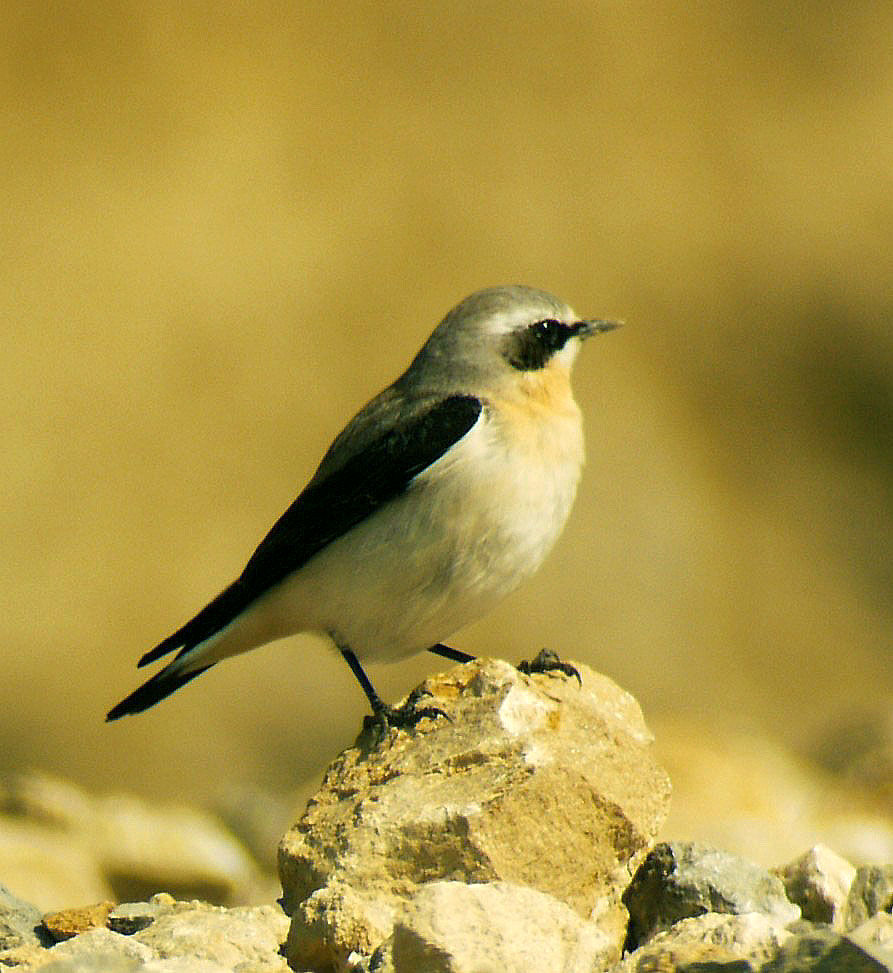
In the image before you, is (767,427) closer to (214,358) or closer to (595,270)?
(595,270)

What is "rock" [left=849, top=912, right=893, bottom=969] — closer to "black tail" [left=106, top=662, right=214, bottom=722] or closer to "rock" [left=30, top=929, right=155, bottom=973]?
"rock" [left=30, top=929, right=155, bottom=973]

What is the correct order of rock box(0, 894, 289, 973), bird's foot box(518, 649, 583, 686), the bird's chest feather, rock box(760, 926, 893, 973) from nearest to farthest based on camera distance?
rock box(760, 926, 893, 973) < rock box(0, 894, 289, 973) < bird's foot box(518, 649, 583, 686) < the bird's chest feather

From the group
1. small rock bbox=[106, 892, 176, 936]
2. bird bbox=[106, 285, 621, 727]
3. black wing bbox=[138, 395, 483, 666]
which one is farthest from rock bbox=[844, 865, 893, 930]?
black wing bbox=[138, 395, 483, 666]

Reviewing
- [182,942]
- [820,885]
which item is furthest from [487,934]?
[820,885]

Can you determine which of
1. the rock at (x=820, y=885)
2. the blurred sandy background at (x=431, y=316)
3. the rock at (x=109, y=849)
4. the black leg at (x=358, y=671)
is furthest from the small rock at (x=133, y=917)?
the blurred sandy background at (x=431, y=316)

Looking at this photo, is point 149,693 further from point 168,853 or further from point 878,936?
point 878,936

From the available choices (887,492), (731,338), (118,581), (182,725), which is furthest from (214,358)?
(887,492)
